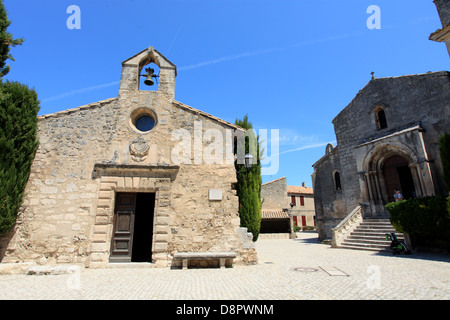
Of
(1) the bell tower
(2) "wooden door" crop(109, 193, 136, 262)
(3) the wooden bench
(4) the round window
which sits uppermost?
(1) the bell tower

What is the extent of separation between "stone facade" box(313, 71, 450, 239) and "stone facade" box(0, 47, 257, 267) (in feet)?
31.5

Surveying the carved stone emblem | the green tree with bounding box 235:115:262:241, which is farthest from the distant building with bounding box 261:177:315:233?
the carved stone emblem

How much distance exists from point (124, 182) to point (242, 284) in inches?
182

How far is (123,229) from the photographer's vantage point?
675 cm

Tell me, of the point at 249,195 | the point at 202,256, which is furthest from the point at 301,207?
the point at 202,256

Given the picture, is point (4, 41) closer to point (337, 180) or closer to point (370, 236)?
point (370, 236)

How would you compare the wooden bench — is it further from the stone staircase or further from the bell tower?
the stone staircase

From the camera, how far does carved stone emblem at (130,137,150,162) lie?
7180 millimetres

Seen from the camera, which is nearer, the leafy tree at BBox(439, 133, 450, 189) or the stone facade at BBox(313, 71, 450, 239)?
the leafy tree at BBox(439, 133, 450, 189)

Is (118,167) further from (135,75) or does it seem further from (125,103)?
(135,75)

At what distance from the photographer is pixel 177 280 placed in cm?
490
